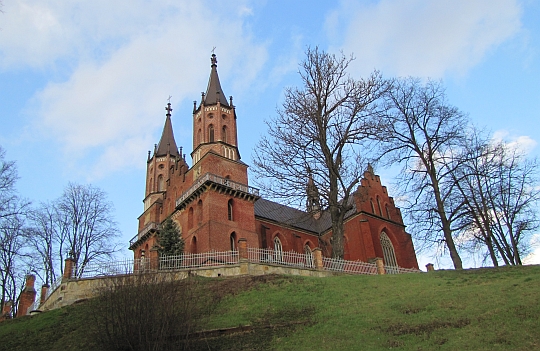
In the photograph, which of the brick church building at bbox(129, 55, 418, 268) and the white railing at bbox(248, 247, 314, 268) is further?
the brick church building at bbox(129, 55, 418, 268)

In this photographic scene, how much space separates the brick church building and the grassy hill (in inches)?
435

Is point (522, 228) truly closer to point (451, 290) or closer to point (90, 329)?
point (451, 290)

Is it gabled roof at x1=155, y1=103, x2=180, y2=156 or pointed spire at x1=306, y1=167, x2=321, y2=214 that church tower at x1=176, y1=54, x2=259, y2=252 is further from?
pointed spire at x1=306, y1=167, x2=321, y2=214

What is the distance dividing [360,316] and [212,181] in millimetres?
18383

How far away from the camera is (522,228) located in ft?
73.3

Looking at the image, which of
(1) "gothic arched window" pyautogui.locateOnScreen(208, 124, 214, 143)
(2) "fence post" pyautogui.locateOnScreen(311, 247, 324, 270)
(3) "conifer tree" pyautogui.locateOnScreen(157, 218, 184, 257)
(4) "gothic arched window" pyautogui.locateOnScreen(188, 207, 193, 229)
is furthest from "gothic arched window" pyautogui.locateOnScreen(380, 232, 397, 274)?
(3) "conifer tree" pyautogui.locateOnScreen(157, 218, 184, 257)

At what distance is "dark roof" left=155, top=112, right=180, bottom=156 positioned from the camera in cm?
3962

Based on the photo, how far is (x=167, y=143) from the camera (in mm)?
40312

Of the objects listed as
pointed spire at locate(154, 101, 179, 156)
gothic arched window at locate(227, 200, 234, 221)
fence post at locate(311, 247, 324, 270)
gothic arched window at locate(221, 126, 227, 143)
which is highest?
pointed spire at locate(154, 101, 179, 156)

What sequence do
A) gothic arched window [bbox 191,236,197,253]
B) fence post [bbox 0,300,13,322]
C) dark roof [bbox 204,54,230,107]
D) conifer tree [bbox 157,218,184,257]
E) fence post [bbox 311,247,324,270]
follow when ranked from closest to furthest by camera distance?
fence post [bbox 311,247,324,270] → fence post [bbox 0,300,13,322] → conifer tree [bbox 157,218,184,257] → gothic arched window [bbox 191,236,197,253] → dark roof [bbox 204,54,230,107]

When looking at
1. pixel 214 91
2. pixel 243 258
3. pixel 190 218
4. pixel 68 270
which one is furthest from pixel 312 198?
pixel 214 91

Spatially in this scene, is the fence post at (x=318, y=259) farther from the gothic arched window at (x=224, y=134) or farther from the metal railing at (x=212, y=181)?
the gothic arched window at (x=224, y=134)

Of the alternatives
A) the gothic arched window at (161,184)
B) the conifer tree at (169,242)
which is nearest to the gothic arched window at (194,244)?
the conifer tree at (169,242)

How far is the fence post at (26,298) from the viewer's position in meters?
22.6
